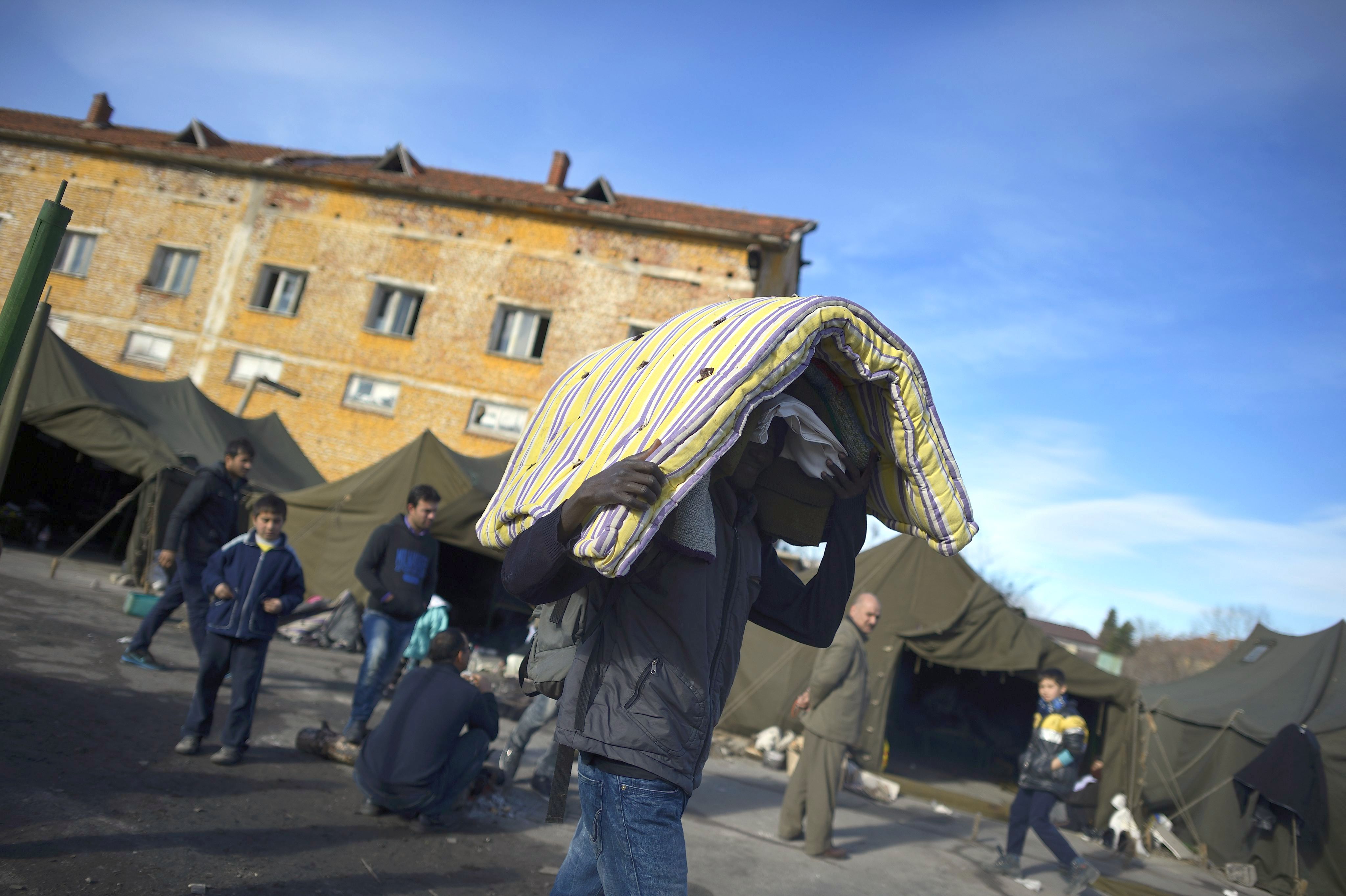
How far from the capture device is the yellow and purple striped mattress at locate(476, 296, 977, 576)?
7.09ft

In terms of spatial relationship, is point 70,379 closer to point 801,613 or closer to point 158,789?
point 158,789

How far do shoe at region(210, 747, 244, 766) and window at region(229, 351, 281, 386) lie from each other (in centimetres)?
2016

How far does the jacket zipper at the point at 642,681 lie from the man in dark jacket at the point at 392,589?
4.58m

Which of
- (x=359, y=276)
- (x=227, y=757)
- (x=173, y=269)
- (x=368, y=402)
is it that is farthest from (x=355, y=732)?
(x=173, y=269)

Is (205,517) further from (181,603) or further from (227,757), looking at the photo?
(227,757)

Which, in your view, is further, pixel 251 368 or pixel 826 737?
pixel 251 368

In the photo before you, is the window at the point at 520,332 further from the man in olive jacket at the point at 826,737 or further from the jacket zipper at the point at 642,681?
the jacket zipper at the point at 642,681

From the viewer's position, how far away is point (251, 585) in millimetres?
5383

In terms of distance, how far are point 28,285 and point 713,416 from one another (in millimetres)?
2046

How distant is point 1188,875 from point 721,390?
10.8 metres

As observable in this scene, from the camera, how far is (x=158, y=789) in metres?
4.58

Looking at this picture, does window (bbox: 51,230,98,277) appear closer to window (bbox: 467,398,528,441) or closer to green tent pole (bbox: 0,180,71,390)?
window (bbox: 467,398,528,441)

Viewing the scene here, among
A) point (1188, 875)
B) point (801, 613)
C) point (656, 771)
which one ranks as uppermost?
point (801, 613)

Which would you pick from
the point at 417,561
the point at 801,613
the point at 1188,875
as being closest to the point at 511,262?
the point at 417,561
